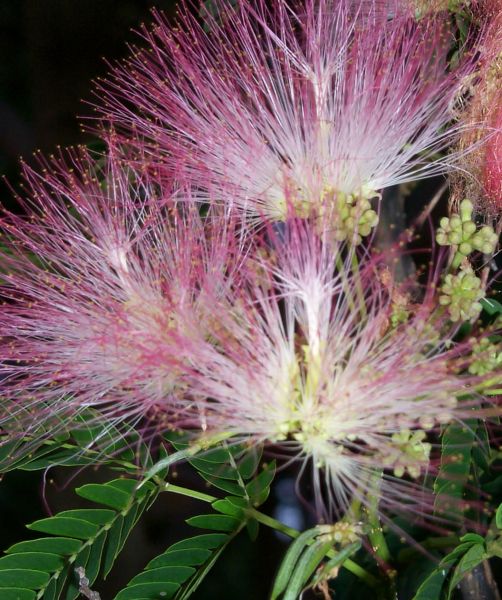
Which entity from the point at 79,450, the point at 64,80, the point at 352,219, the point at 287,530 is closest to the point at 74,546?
the point at 79,450

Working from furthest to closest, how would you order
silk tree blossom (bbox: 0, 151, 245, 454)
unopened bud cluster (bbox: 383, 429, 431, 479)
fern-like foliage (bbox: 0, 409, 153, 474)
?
fern-like foliage (bbox: 0, 409, 153, 474) → silk tree blossom (bbox: 0, 151, 245, 454) → unopened bud cluster (bbox: 383, 429, 431, 479)

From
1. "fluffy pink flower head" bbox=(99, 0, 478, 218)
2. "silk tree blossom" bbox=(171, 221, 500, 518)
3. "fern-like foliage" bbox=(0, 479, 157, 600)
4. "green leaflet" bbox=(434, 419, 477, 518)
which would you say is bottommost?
"fern-like foliage" bbox=(0, 479, 157, 600)

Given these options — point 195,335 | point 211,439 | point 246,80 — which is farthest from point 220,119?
point 211,439

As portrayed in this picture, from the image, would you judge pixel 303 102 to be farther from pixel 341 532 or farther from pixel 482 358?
pixel 341 532

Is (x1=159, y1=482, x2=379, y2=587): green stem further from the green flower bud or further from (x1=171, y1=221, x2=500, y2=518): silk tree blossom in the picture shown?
the green flower bud

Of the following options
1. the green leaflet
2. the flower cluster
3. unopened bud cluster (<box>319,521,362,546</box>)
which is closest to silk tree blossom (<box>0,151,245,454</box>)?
the flower cluster

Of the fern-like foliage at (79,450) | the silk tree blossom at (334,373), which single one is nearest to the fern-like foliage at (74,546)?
the fern-like foliage at (79,450)
